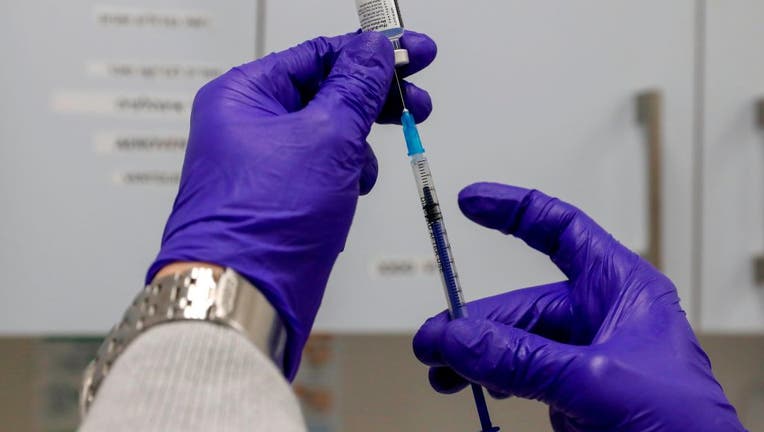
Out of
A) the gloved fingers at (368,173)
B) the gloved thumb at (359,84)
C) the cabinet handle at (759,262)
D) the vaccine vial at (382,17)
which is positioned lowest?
the cabinet handle at (759,262)

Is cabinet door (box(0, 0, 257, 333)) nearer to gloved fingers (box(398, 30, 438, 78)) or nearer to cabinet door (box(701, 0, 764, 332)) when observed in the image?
gloved fingers (box(398, 30, 438, 78))

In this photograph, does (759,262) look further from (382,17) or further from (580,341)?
(382,17)

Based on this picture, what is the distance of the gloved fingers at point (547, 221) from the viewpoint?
78cm

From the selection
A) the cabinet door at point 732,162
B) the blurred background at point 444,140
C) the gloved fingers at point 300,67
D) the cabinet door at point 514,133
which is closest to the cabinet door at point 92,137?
the blurred background at point 444,140

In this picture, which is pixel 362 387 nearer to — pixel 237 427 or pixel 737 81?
pixel 737 81

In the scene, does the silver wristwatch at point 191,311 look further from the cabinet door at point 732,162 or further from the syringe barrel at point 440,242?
the cabinet door at point 732,162

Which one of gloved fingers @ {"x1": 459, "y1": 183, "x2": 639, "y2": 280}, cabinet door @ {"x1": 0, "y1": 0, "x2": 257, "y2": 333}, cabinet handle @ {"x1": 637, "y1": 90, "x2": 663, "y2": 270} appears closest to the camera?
gloved fingers @ {"x1": 459, "y1": 183, "x2": 639, "y2": 280}

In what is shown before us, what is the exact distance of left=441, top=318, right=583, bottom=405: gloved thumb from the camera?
2.21 feet

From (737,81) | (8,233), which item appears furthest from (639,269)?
(8,233)

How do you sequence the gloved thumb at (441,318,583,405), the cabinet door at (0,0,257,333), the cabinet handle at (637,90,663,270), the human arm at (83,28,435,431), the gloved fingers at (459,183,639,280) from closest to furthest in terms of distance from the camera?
the human arm at (83,28,435,431), the gloved thumb at (441,318,583,405), the gloved fingers at (459,183,639,280), the cabinet door at (0,0,257,333), the cabinet handle at (637,90,663,270)

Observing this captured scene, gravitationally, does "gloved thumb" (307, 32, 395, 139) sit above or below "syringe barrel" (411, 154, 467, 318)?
above

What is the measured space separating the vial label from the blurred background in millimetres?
384

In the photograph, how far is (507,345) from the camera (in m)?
0.68

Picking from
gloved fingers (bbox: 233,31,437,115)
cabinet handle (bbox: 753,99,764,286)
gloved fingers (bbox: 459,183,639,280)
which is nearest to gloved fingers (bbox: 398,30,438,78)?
gloved fingers (bbox: 233,31,437,115)
